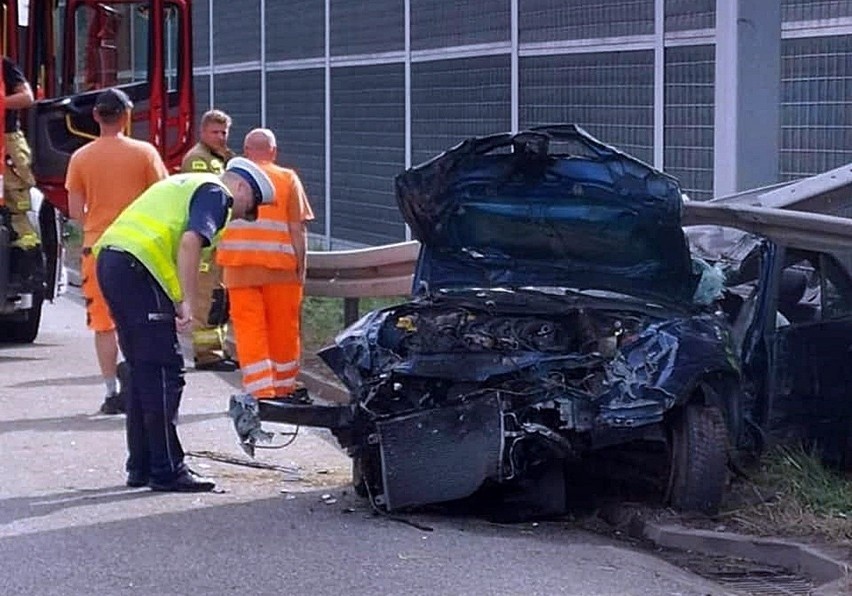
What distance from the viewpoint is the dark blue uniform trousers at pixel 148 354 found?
30.1ft

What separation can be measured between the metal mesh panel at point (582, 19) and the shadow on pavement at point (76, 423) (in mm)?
4051

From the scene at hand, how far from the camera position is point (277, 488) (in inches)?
365

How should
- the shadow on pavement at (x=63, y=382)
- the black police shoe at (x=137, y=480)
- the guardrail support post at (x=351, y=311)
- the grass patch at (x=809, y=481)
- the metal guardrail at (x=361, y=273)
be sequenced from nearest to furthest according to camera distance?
the grass patch at (x=809, y=481) → the black police shoe at (x=137, y=480) → the metal guardrail at (x=361, y=273) → the shadow on pavement at (x=63, y=382) → the guardrail support post at (x=351, y=311)

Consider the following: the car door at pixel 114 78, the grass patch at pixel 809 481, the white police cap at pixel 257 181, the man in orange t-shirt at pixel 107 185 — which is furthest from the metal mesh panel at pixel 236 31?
the grass patch at pixel 809 481

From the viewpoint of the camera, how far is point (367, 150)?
744 inches

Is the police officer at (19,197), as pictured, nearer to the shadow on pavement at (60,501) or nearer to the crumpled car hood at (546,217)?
the shadow on pavement at (60,501)

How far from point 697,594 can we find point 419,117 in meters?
10.5

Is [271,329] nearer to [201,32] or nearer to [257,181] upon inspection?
[257,181]

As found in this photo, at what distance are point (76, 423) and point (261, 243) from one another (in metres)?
1.51

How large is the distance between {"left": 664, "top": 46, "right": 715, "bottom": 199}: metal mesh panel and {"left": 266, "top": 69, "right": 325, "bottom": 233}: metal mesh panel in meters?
7.88

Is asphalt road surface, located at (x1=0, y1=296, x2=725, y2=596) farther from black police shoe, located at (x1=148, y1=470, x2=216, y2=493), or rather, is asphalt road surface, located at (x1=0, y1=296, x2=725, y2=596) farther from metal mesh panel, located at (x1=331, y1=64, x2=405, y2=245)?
metal mesh panel, located at (x1=331, y1=64, x2=405, y2=245)

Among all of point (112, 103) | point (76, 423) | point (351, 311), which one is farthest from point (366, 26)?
point (76, 423)

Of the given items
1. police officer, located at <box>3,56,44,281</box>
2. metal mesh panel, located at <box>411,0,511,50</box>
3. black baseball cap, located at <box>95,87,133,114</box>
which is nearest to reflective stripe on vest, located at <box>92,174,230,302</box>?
black baseball cap, located at <box>95,87,133,114</box>

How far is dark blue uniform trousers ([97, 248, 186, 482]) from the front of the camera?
919cm
